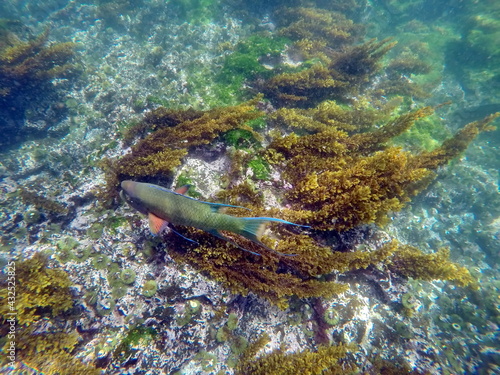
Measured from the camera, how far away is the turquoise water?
362cm

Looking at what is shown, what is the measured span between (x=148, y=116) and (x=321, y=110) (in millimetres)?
4708

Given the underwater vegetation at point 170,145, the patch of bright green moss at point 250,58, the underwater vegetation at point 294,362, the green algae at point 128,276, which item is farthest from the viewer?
the patch of bright green moss at point 250,58

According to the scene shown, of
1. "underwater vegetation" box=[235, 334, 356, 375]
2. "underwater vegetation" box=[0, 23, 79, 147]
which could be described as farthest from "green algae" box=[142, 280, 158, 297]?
"underwater vegetation" box=[0, 23, 79, 147]

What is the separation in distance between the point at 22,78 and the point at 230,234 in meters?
11.0

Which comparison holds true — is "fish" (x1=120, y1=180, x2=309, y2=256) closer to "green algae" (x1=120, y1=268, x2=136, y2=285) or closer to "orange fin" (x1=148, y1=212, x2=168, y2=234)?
"orange fin" (x1=148, y1=212, x2=168, y2=234)

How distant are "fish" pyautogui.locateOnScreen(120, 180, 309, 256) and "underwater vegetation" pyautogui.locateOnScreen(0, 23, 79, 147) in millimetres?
9213

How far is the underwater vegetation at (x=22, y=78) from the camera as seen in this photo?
28.5 feet

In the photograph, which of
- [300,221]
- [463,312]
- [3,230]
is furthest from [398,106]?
[3,230]

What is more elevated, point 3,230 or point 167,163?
point 167,163

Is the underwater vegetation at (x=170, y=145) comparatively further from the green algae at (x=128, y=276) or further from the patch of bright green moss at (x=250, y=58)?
the patch of bright green moss at (x=250, y=58)

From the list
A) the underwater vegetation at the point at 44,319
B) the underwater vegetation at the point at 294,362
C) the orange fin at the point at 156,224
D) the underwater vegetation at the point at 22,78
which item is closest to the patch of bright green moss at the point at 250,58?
the orange fin at the point at 156,224

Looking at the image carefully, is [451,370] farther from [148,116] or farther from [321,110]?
[148,116]

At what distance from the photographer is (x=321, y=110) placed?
6562mm

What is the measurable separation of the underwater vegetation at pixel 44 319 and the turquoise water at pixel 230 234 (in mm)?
19
